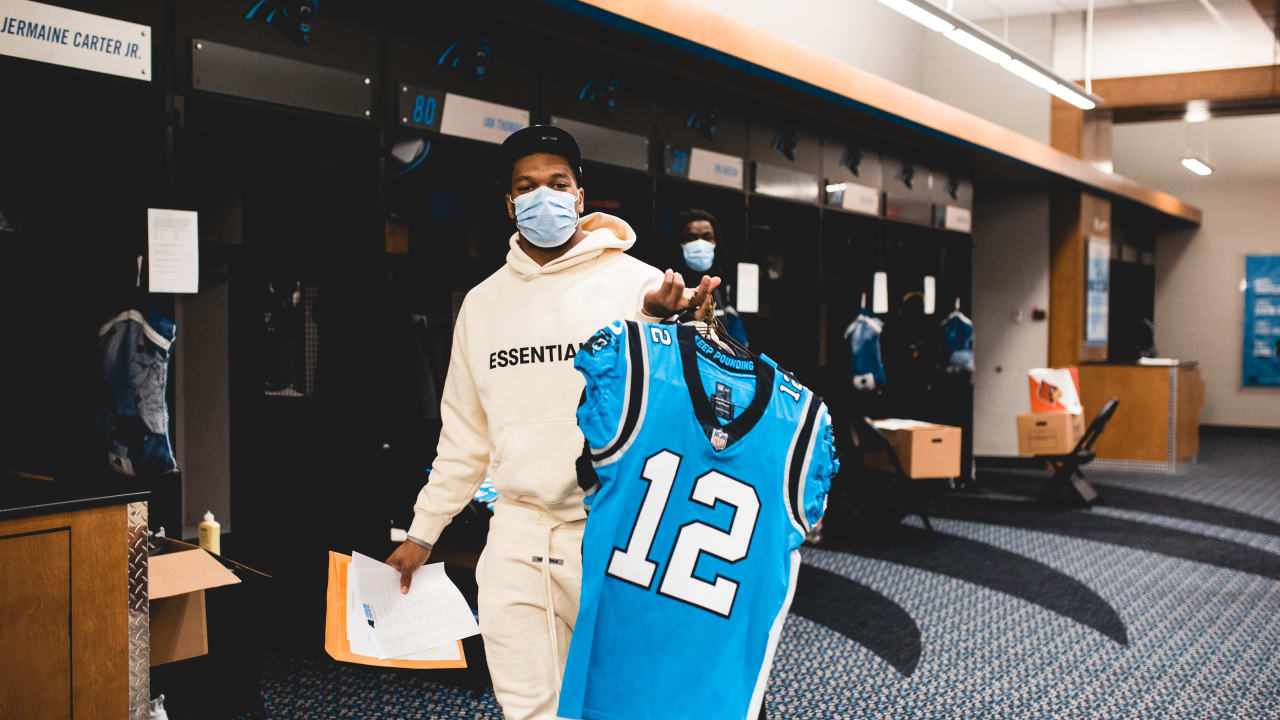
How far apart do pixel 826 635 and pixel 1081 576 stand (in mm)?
1806

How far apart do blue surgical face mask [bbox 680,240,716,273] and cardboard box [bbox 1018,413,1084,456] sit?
11.1 feet

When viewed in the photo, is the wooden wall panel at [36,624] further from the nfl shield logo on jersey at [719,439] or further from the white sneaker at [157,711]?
the nfl shield logo on jersey at [719,439]

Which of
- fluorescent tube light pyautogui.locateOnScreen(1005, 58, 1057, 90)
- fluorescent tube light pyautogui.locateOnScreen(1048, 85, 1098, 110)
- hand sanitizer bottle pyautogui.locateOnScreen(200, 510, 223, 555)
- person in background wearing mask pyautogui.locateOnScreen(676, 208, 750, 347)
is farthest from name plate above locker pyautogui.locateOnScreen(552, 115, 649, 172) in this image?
fluorescent tube light pyautogui.locateOnScreen(1048, 85, 1098, 110)

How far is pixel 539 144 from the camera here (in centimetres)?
179

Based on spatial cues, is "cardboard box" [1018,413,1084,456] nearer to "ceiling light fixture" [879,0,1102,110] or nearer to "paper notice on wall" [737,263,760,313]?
"ceiling light fixture" [879,0,1102,110]

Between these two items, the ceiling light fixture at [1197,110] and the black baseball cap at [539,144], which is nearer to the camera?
the black baseball cap at [539,144]

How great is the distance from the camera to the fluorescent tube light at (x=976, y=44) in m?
5.39

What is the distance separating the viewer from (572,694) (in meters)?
1.52

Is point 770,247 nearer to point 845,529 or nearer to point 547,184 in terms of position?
point 845,529

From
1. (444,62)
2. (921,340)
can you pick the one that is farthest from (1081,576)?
(444,62)

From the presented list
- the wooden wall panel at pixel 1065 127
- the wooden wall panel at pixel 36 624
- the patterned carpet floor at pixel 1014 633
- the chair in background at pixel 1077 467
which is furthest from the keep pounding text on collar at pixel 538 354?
the wooden wall panel at pixel 1065 127

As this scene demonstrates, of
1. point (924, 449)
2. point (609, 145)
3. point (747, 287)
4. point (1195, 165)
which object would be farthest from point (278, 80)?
point (1195, 165)

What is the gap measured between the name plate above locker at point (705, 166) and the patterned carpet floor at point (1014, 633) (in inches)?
86.9

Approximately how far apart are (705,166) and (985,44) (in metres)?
1.92
